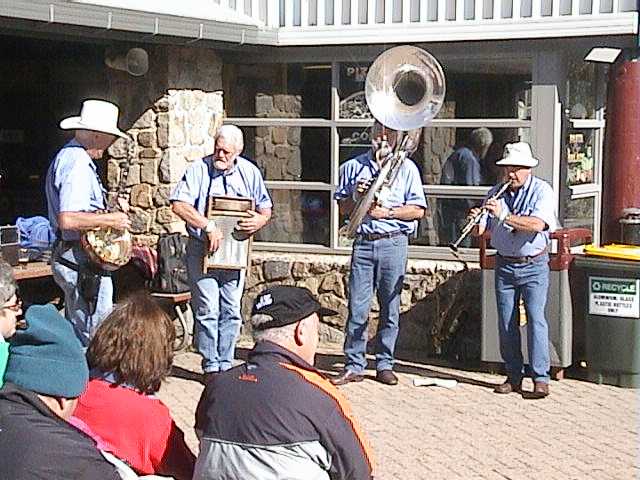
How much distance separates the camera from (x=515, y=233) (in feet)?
26.3

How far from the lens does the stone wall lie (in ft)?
30.7

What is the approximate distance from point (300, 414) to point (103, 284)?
3.44 meters

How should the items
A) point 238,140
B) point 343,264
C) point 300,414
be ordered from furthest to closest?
point 343,264 → point 238,140 → point 300,414

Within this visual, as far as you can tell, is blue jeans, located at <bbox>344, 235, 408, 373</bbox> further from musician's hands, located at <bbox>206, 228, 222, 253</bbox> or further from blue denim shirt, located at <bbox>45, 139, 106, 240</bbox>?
blue denim shirt, located at <bbox>45, 139, 106, 240</bbox>

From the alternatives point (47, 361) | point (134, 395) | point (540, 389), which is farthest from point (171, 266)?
point (47, 361)

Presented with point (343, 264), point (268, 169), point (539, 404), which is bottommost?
point (539, 404)

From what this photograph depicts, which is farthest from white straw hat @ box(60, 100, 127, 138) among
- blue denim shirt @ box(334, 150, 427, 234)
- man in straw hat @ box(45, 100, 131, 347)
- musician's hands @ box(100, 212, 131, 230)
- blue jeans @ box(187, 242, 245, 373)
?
blue denim shirt @ box(334, 150, 427, 234)

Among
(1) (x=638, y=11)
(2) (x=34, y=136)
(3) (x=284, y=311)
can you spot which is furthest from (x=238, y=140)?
(2) (x=34, y=136)

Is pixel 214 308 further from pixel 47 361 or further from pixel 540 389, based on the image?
pixel 47 361

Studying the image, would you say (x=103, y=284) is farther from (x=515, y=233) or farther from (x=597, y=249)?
(x=597, y=249)

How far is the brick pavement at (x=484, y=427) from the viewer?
656 cm

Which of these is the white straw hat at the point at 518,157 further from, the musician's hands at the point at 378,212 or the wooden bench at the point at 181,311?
the wooden bench at the point at 181,311

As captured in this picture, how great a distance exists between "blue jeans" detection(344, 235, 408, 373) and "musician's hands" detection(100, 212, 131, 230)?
2.08m

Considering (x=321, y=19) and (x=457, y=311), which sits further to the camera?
(x=321, y=19)
